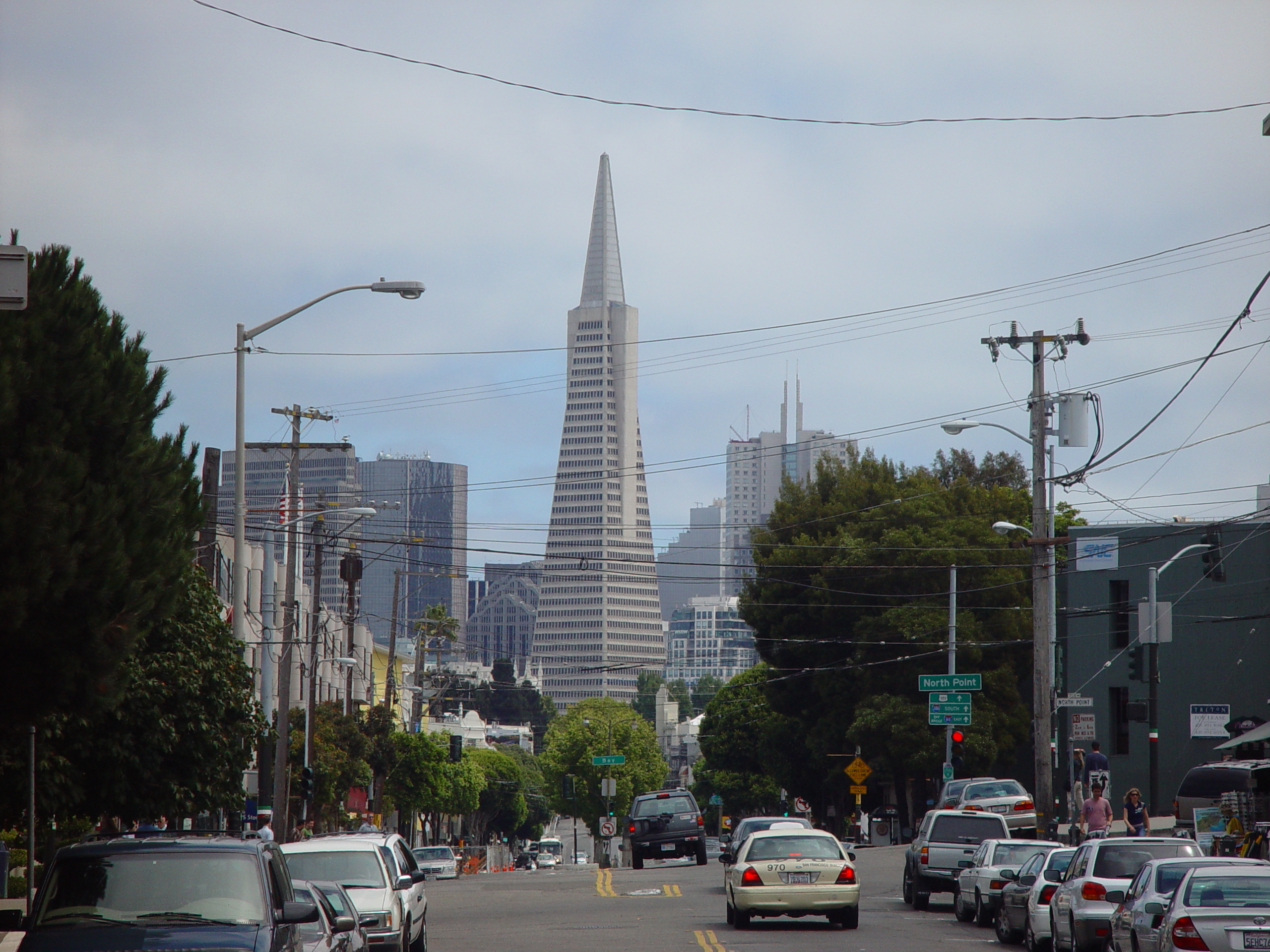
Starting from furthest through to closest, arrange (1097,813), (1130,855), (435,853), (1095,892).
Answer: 1. (435,853)
2. (1097,813)
3. (1130,855)
4. (1095,892)

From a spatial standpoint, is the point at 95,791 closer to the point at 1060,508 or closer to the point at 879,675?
the point at 879,675

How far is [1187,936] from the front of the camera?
1345 centimetres

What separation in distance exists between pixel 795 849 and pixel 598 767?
9239 cm

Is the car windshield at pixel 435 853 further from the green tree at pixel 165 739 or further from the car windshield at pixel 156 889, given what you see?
the car windshield at pixel 156 889

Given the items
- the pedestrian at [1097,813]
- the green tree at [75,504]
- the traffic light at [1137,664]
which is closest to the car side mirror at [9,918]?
the green tree at [75,504]

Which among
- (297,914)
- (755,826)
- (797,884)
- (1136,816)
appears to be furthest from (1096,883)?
(755,826)

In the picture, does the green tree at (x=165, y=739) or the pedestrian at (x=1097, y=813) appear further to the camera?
the pedestrian at (x=1097, y=813)

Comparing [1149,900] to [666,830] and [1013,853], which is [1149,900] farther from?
[666,830]

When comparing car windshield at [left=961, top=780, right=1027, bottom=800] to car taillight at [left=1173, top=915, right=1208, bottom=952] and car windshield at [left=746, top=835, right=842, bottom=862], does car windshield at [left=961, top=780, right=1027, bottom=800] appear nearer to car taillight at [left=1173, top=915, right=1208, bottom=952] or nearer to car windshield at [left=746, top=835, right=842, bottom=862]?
car windshield at [left=746, top=835, right=842, bottom=862]

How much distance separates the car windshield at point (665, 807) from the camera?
1738 inches

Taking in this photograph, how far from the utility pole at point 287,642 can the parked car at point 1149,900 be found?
17767 mm

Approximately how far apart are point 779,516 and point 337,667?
25486 millimetres

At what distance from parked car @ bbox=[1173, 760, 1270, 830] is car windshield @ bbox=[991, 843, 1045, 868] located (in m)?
6.54

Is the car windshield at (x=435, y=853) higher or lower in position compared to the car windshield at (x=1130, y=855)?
lower
